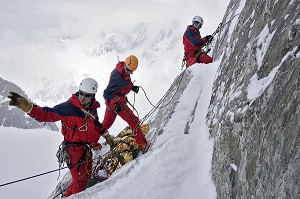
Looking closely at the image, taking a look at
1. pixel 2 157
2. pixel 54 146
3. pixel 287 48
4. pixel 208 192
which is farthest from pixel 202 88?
pixel 54 146

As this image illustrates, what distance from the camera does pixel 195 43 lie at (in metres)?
11.1

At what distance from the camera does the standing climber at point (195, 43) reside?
11086 millimetres

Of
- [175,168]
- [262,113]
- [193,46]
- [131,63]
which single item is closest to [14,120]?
[193,46]

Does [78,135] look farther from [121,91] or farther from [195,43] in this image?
[195,43]

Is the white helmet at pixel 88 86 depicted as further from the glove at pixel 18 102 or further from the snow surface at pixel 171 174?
the snow surface at pixel 171 174

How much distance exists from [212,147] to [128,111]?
11.4 feet

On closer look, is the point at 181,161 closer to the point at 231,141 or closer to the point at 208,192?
the point at 208,192

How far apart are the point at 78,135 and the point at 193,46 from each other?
554 cm

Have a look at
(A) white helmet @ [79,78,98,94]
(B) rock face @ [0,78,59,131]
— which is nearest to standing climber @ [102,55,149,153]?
(A) white helmet @ [79,78,98,94]

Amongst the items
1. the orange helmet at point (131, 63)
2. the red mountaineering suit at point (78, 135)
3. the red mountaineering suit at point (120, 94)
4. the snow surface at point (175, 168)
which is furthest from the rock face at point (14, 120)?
the snow surface at point (175, 168)

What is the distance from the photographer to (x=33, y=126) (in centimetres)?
18550

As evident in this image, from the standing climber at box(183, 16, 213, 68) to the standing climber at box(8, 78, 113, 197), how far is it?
4597 mm

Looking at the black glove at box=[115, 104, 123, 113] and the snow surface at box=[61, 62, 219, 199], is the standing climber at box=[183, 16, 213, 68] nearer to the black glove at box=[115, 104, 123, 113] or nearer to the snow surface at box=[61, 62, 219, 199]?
the black glove at box=[115, 104, 123, 113]

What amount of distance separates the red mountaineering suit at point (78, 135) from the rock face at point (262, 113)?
9.42 feet
